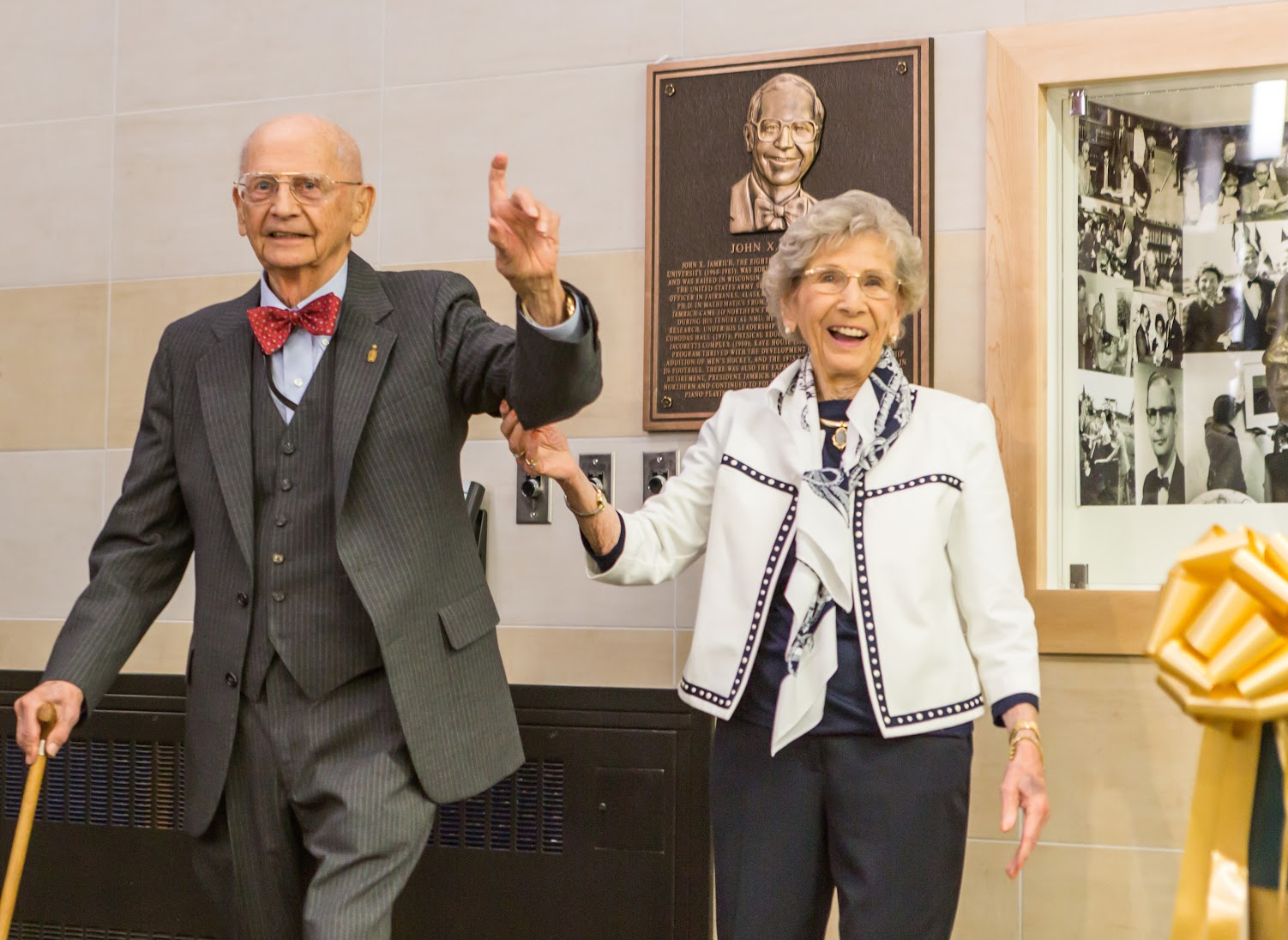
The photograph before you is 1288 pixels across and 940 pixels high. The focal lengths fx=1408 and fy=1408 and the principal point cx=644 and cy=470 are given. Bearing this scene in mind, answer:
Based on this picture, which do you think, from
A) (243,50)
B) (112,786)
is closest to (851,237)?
(243,50)

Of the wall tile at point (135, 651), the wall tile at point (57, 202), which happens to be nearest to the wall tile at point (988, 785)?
the wall tile at point (135, 651)

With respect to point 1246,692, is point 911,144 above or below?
above

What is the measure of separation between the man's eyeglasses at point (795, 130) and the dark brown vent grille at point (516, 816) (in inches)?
58.4

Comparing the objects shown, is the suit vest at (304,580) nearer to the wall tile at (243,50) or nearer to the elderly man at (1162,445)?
the wall tile at (243,50)

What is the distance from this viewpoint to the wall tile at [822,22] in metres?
3.07

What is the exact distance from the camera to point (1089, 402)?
9.90ft

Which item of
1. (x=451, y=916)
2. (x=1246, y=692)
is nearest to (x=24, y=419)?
(x=451, y=916)

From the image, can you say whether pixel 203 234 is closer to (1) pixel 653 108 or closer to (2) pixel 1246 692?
(1) pixel 653 108

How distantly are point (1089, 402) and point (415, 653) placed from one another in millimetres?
1621

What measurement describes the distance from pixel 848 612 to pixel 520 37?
1849mm

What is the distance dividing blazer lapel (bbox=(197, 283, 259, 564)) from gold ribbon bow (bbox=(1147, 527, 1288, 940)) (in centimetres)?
137

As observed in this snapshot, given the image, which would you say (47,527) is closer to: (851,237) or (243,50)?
(243,50)

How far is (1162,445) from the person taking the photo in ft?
9.79

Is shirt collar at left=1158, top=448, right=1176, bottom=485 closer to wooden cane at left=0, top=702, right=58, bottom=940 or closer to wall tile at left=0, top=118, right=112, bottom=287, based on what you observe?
wooden cane at left=0, top=702, right=58, bottom=940
